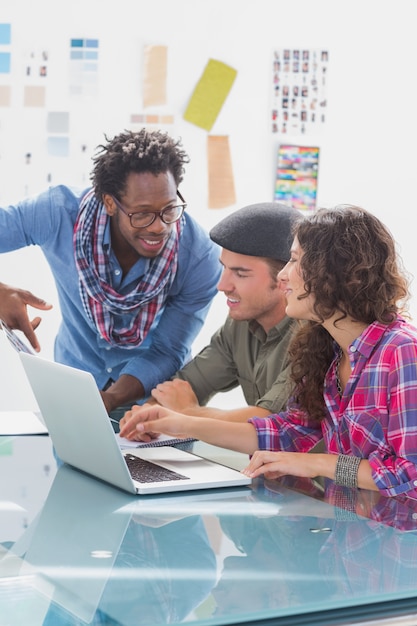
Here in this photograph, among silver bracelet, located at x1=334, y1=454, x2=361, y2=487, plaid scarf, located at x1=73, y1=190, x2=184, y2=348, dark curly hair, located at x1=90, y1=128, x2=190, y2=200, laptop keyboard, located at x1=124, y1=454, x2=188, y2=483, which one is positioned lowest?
laptop keyboard, located at x1=124, y1=454, x2=188, y2=483

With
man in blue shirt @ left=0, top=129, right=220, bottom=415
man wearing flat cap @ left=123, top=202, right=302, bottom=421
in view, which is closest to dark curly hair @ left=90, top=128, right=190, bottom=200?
man in blue shirt @ left=0, top=129, right=220, bottom=415

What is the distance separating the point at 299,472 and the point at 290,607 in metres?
0.60

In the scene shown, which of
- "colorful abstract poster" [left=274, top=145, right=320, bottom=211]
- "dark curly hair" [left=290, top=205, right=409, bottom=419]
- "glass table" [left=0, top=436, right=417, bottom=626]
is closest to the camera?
"glass table" [left=0, top=436, right=417, bottom=626]

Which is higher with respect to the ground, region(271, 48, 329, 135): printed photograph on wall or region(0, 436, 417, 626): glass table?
region(271, 48, 329, 135): printed photograph on wall

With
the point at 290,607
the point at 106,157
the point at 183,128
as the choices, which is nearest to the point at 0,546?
the point at 290,607

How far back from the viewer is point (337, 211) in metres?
1.67

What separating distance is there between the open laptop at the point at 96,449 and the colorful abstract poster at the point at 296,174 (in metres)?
2.14

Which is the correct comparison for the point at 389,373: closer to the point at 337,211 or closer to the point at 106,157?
the point at 337,211

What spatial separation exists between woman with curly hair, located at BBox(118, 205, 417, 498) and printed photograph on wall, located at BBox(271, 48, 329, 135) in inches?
81.2

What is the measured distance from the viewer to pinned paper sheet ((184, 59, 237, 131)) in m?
3.56

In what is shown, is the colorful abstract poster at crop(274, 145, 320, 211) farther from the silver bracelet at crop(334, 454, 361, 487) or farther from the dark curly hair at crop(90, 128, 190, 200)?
the silver bracelet at crop(334, 454, 361, 487)

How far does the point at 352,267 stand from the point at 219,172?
206cm

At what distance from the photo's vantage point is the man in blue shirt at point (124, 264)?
227cm

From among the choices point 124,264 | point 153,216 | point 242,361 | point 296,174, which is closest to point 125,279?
point 124,264
